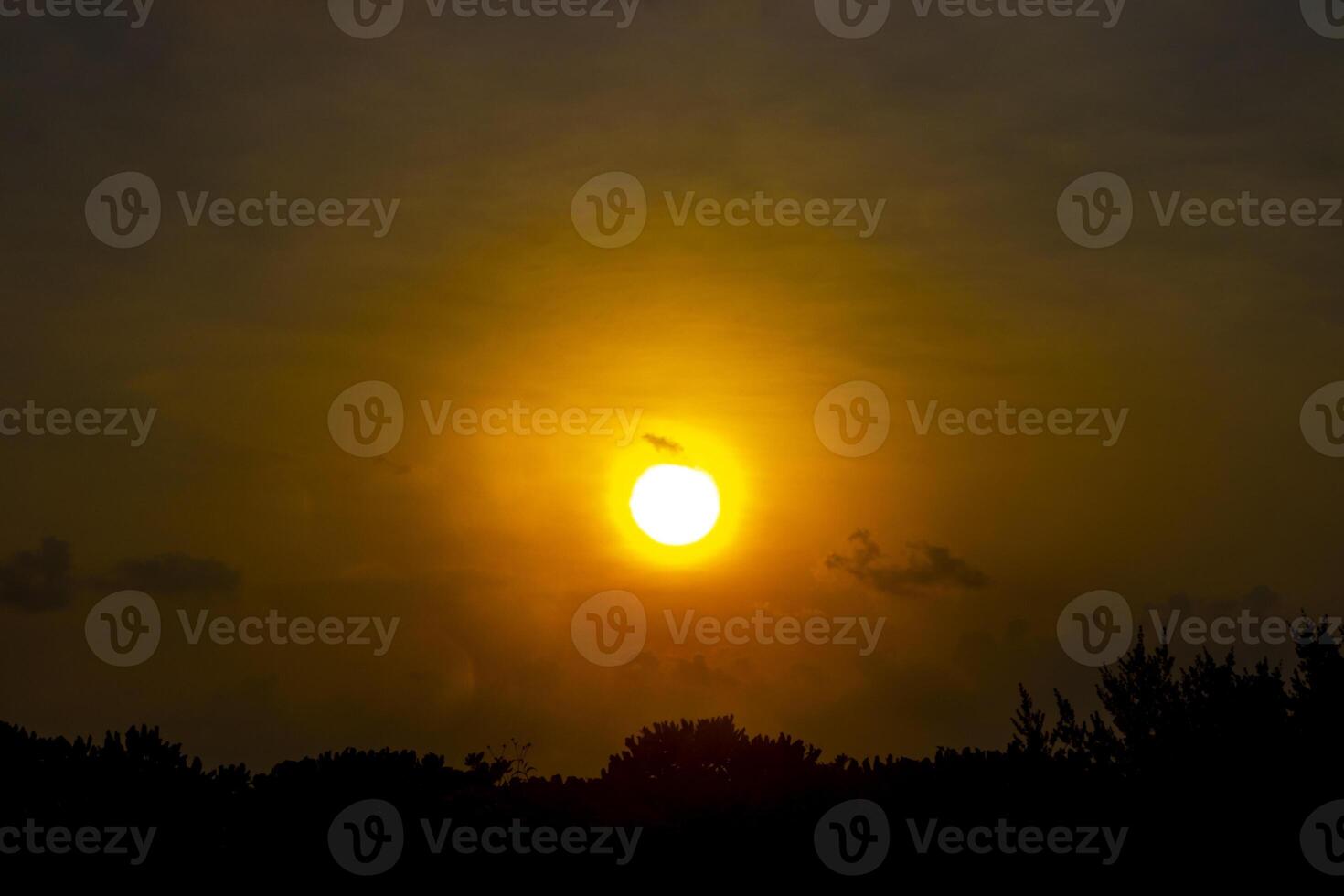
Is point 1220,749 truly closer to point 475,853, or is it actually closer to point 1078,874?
point 1078,874

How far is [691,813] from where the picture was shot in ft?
88.1

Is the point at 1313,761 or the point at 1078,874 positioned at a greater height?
the point at 1313,761

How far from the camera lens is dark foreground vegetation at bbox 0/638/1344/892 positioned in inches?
999

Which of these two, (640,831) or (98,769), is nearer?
(640,831)

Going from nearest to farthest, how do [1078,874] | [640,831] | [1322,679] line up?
[1078,874]
[640,831]
[1322,679]

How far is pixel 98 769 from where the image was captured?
102 ft

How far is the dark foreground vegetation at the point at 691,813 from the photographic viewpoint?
25375mm

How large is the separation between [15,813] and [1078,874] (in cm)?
1982

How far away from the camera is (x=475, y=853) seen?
1025 inches

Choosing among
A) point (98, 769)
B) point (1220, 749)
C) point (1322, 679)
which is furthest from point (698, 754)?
point (1322, 679)

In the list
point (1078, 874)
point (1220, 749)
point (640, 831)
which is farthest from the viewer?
point (1220, 749)

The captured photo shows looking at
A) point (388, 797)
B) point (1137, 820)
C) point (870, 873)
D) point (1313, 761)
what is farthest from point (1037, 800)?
point (388, 797)

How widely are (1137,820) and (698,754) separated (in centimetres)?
827

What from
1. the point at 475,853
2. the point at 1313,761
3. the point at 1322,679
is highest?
the point at 1322,679
